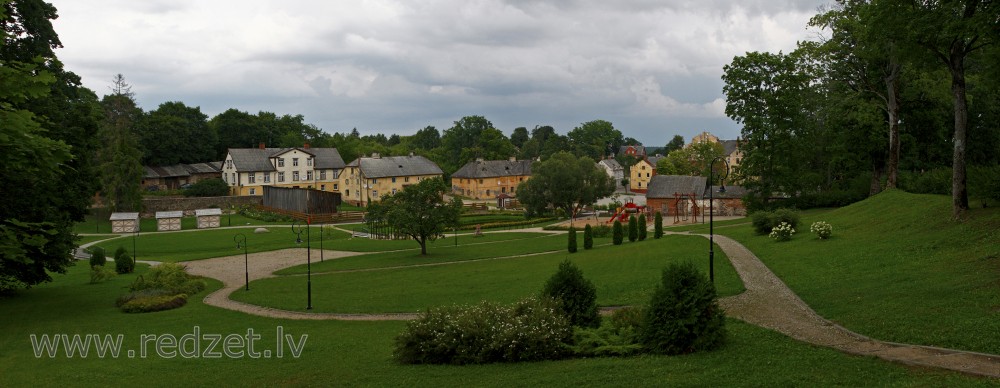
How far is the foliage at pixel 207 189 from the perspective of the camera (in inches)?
3189

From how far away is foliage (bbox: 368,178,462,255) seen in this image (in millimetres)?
39594

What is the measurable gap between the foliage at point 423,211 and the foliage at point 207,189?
50118 mm

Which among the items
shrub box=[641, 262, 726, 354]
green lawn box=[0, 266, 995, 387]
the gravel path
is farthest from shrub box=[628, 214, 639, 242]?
shrub box=[641, 262, 726, 354]

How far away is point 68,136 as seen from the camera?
27.1 m

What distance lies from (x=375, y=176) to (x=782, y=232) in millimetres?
67527

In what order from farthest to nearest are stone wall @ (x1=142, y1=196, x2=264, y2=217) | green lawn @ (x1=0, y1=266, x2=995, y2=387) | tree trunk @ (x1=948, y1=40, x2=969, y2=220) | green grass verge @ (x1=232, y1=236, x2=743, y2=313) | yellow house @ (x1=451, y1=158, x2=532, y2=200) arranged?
yellow house @ (x1=451, y1=158, x2=532, y2=200) → stone wall @ (x1=142, y1=196, x2=264, y2=217) → green grass verge @ (x1=232, y1=236, x2=743, y2=313) → tree trunk @ (x1=948, y1=40, x2=969, y2=220) → green lawn @ (x1=0, y1=266, x2=995, y2=387)

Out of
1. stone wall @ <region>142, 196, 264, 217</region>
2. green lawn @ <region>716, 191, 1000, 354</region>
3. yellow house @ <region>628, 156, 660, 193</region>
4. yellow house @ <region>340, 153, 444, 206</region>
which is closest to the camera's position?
green lawn @ <region>716, 191, 1000, 354</region>

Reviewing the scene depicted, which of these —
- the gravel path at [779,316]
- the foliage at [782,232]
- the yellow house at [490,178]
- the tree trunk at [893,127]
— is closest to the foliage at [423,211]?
the gravel path at [779,316]

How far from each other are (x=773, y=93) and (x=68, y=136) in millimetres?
42772

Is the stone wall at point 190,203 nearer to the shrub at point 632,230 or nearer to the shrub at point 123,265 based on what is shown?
the shrub at point 123,265

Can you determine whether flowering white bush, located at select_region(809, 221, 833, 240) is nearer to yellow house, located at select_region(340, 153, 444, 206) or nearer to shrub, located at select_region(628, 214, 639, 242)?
shrub, located at select_region(628, 214, 639, 242)

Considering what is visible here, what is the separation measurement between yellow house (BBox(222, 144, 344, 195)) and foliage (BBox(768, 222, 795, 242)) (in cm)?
6712

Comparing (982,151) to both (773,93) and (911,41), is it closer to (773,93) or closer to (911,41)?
(773,93)

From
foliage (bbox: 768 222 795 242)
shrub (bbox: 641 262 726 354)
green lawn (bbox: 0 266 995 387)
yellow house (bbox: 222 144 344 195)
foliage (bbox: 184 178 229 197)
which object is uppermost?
yellow house (bbox: 222 144 344 195)
